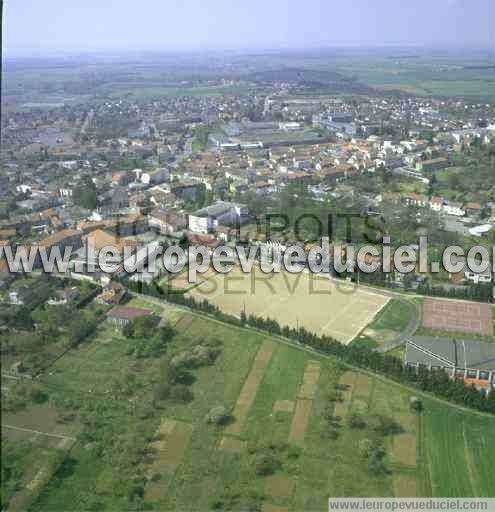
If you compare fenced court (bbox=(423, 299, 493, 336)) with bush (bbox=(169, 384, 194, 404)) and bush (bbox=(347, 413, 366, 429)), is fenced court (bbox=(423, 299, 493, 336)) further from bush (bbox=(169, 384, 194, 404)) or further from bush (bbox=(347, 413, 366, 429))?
bush (bbox=(169, 384, 194, 404))

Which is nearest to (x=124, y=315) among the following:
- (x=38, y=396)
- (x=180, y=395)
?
(x=38, y=396)

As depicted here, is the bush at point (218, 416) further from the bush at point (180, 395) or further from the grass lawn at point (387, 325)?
the grass lawn at point (387, 325)

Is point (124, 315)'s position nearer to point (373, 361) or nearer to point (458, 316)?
point (373, 361)

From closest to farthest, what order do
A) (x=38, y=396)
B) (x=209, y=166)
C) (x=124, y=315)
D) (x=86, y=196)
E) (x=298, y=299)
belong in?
(x=38, y=396), (x=124, y=315), (x=298, y=299), (x=86, y=196), (x=209, y=166)

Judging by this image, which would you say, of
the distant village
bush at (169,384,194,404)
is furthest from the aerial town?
the distant village

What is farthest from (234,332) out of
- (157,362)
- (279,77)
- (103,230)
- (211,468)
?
(279,77)

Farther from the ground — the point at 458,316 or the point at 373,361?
the point at 458,316

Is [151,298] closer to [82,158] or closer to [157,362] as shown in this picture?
[157,362]
